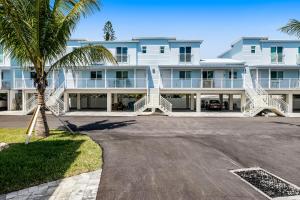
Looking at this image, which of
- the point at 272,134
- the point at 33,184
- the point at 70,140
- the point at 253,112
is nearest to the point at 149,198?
the point at 33,184

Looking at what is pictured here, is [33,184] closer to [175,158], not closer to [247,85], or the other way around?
[175,158]

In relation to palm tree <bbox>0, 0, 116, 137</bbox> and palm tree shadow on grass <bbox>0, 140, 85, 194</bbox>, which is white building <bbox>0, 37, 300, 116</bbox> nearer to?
palm tree <bbox>0, 0, 116, 137</bbox>

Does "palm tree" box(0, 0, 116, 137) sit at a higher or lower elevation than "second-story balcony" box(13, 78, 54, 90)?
higher

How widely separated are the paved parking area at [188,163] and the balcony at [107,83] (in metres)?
14.1

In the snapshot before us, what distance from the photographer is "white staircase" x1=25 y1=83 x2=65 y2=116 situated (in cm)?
2539

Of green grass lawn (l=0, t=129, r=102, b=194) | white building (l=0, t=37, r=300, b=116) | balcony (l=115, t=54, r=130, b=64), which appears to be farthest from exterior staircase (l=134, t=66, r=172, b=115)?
green grass lawn (l=0, t=129, r=102, b=194)

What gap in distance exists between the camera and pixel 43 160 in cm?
870

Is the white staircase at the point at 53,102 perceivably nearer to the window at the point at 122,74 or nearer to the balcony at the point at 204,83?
the window at the point at 122,74

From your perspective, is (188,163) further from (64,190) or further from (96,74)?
(96,74)

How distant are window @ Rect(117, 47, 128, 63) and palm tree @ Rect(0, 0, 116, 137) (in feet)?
54.1

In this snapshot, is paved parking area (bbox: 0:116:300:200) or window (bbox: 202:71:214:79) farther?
window (bbox: 202:71:214:79)

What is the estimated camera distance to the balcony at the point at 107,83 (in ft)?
93.4

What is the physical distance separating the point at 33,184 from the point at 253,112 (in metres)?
23.2

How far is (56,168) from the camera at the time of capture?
786 cm
